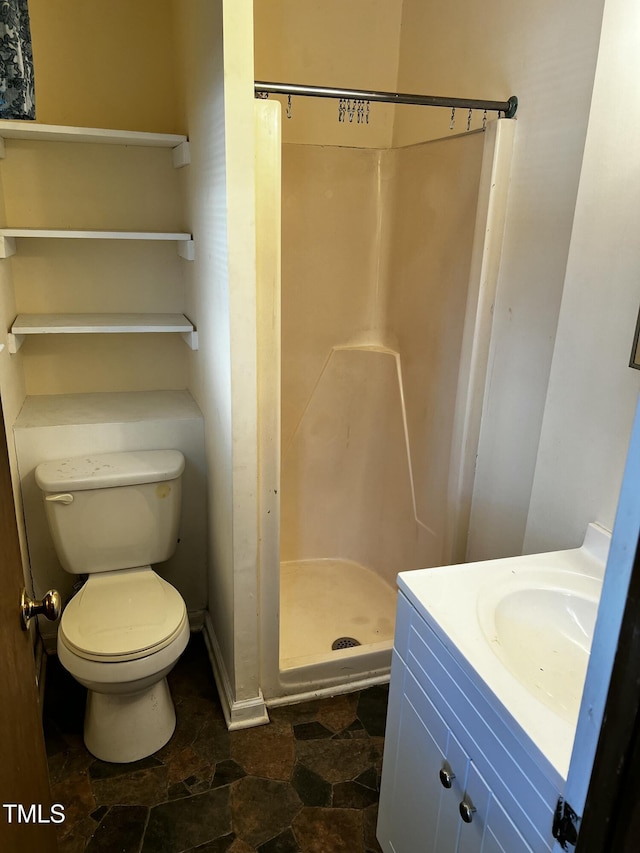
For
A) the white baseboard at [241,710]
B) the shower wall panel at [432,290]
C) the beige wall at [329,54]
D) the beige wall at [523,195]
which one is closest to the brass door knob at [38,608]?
the white baseboard at [241,710]

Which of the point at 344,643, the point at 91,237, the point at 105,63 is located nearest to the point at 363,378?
the point at 344,643

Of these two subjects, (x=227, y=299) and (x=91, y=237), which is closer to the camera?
(x=227, y=299)

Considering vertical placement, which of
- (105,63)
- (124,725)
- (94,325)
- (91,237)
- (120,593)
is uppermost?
(105,63)

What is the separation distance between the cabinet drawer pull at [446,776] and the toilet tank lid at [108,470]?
4.05 ft

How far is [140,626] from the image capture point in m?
1.78

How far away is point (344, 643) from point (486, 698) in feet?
4.49

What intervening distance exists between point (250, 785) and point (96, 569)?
83cm

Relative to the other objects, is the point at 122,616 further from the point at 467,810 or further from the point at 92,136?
the point at 92,136

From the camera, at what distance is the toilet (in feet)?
5.61

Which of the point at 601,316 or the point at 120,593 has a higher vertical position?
the point at 601,316

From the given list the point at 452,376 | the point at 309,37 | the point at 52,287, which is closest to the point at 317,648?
the point at 452,376

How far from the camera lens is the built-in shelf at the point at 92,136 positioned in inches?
72.6

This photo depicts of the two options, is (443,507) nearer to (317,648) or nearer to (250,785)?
(317,648)

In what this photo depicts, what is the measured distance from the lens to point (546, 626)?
127 cm
